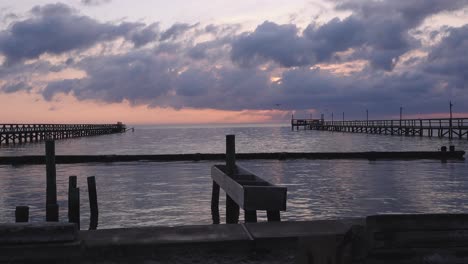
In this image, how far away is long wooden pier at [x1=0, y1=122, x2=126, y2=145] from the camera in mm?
61741

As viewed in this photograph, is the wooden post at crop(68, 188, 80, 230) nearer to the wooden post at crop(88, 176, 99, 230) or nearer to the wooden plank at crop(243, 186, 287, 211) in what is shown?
the wooden post at crop(88, 176, 99, 230)

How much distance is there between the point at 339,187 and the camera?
19031mm

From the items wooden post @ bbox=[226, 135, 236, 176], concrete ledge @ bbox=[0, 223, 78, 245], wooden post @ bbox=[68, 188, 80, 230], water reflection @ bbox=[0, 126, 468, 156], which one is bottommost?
water reflection @ bbox=[0, 126, 468, 156]

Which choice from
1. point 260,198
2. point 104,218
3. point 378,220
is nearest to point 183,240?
point 260,198

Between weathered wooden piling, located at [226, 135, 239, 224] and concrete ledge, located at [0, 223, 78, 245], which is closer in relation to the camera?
concrete ledge, located at [0, 223, 78, 245]

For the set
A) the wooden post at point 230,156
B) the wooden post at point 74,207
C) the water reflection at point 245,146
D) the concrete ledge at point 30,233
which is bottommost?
the water reflection at point 245,146

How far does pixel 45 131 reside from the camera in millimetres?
69938

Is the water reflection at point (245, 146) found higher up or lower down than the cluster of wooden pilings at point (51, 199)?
lower down

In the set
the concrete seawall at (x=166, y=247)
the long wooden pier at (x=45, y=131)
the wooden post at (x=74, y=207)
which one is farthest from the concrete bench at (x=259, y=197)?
the long wooden pier at (x=45, y=131)

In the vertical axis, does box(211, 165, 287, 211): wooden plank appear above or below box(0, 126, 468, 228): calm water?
above

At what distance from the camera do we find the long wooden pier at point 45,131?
6174cm

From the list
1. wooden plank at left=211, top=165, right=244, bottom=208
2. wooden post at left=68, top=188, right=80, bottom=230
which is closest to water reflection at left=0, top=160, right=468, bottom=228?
wooden post at left=68, top=188, right=80, bottom=230

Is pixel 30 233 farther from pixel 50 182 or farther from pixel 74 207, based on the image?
pixel 74 207

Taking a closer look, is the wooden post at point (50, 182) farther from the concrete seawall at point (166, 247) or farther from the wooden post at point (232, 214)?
the wooden post at point (232, 214)
